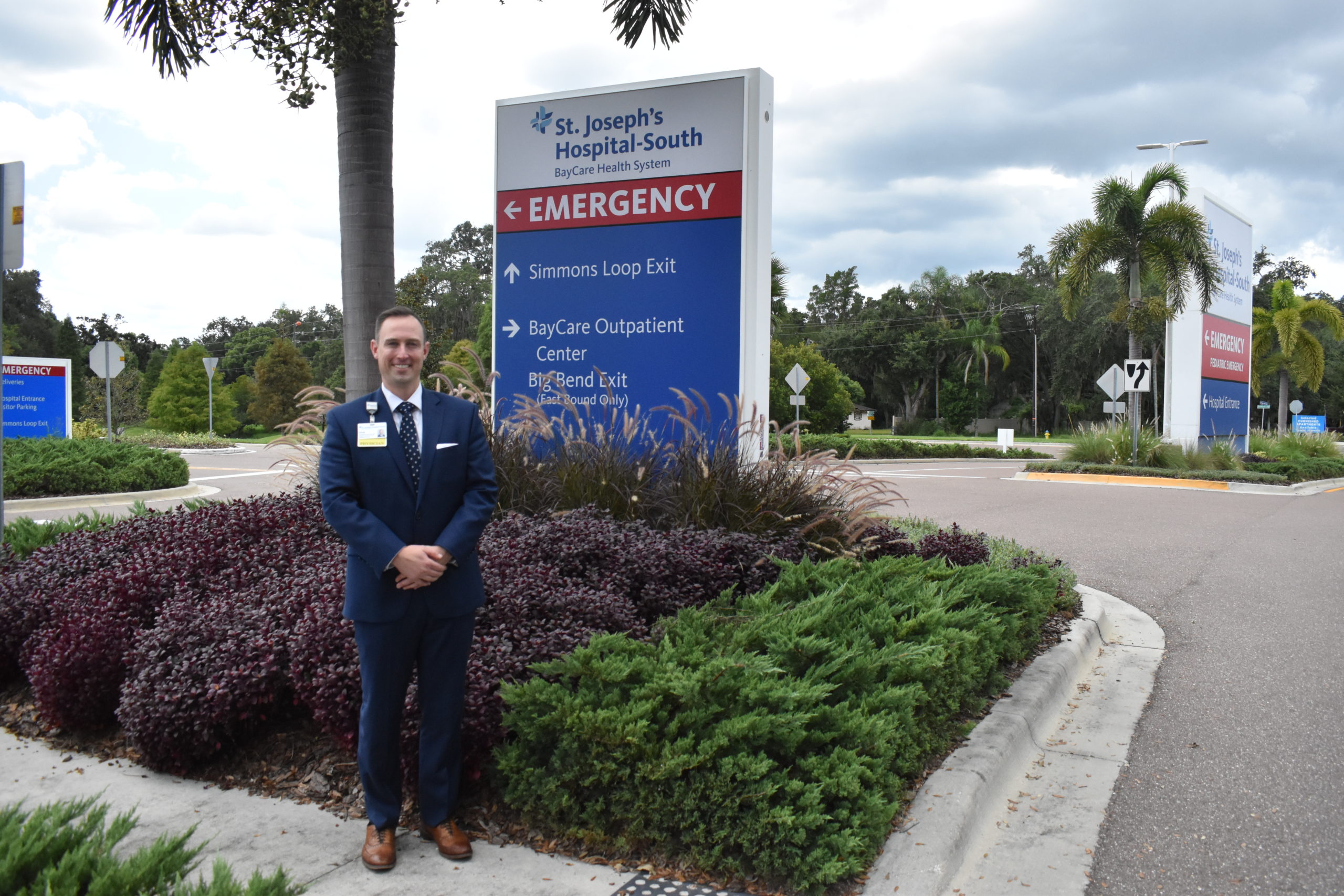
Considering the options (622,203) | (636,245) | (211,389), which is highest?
(622,203)

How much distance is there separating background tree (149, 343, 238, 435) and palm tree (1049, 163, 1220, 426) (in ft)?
139

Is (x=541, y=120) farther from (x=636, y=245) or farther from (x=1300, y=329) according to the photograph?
(x=1300, y=329)

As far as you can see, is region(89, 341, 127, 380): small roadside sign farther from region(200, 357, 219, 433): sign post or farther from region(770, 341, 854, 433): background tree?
region(770, 341, 854, 433): background tree

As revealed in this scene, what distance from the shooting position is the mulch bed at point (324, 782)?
3.13 meters

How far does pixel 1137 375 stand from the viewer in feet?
76.3

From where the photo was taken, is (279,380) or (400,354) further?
(279,380)

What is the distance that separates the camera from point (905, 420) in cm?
7012

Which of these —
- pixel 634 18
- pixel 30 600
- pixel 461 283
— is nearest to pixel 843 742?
pixel 30 600

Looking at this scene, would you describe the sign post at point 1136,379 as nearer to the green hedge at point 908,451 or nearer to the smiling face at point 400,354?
the green hedge at point 908,451

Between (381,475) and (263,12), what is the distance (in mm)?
5704

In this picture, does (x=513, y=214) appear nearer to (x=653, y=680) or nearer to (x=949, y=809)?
(x=653, y=680)

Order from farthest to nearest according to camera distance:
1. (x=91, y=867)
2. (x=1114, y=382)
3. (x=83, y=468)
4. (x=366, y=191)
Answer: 1. (x=1114, y=382)
2. (x=83, y=468)
3. (x=366, y=191)
4. (x=91, y=867)

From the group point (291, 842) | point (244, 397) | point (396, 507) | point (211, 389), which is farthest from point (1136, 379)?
point (244, 397)

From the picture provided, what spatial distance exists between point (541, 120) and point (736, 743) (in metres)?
6.20
